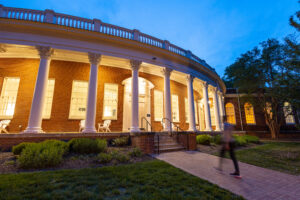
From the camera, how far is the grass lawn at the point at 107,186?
2906mm

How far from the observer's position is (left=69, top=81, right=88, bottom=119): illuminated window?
11203mm

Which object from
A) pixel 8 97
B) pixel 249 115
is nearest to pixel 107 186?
pixel 8 97

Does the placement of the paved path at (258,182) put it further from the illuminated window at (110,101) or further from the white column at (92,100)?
the illuminated window at (110,101)

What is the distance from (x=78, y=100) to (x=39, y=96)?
3.23 metres

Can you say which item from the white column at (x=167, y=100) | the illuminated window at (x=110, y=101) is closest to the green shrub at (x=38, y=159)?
the illuminated window at (x=110, y=101)

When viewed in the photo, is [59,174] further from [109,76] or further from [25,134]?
[109,76]

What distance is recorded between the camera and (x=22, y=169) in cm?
459

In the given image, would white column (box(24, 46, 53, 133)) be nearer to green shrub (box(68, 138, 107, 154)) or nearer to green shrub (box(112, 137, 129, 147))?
green shrub (box(68, 138, 107, 154))

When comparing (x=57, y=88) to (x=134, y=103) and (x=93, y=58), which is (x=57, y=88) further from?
(x=134, y=103)

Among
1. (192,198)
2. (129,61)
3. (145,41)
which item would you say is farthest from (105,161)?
(145,41)

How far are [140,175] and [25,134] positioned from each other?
7.06 m

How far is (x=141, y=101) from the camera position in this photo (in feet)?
42.7

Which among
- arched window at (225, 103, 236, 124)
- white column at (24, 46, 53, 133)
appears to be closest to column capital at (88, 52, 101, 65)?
white column at (24, 46, 53, 133)

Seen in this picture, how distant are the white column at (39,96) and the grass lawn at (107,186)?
5010 millimetres
